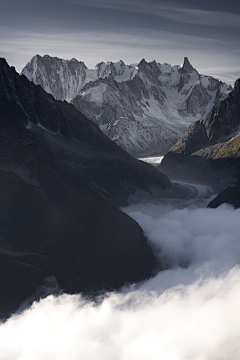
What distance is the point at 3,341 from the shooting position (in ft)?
598

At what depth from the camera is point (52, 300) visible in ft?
653

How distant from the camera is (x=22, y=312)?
189m

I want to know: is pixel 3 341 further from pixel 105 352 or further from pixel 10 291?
pixel 105 352

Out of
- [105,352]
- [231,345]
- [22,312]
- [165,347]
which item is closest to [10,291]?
[22,312]

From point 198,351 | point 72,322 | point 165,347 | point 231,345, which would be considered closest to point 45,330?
point 72,322

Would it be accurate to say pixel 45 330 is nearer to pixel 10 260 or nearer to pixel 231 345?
pixel 10 260

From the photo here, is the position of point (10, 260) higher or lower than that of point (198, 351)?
higher

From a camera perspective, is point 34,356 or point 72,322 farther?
point 72,322

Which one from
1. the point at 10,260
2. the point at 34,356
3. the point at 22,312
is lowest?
the point at 34,356

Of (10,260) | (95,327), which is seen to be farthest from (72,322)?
(10,260)

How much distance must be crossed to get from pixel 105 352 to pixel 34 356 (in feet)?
83.3

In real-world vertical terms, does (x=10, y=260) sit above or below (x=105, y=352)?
above

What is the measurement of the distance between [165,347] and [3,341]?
60.0 m

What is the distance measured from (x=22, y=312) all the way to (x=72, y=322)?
2056 cm
